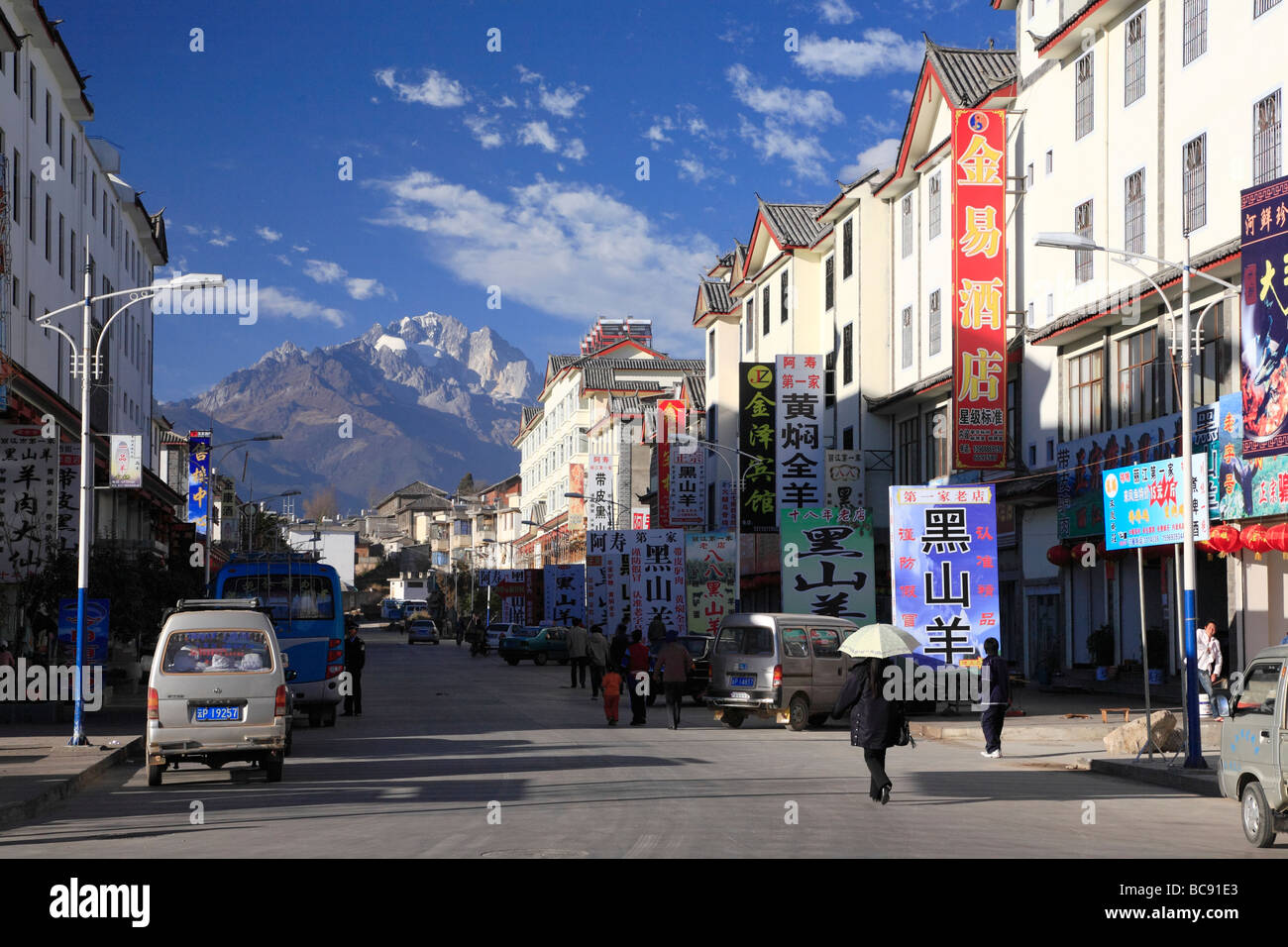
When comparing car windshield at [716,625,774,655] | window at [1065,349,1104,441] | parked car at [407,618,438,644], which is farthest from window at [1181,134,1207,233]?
parked car at [407,618,438,644]

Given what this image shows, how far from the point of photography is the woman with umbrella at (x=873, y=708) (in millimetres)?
15125

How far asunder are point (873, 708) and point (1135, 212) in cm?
2014

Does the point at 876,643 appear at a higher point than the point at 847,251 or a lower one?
lower

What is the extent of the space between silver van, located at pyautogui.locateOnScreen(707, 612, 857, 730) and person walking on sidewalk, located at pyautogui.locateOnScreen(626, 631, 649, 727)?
1.47 m

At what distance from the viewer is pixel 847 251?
50781mm

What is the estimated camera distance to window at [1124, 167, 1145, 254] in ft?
103

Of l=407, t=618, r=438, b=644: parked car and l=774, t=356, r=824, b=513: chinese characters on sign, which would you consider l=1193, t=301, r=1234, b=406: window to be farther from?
l=407, t=618, r=438, b=644: parked car

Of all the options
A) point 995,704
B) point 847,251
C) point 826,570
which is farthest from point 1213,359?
point 847,251

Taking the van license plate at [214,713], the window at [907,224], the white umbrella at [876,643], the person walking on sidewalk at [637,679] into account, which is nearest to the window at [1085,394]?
the window at [907,224]

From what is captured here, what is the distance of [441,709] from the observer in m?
31.8

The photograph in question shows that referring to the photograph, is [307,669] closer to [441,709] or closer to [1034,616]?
[441,709]

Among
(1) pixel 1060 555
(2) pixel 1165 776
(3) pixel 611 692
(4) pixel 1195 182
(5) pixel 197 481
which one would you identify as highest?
(4) pixel 1195 182

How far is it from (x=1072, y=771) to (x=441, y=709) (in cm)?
1546

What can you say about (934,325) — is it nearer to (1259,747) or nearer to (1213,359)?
(1213,359)
